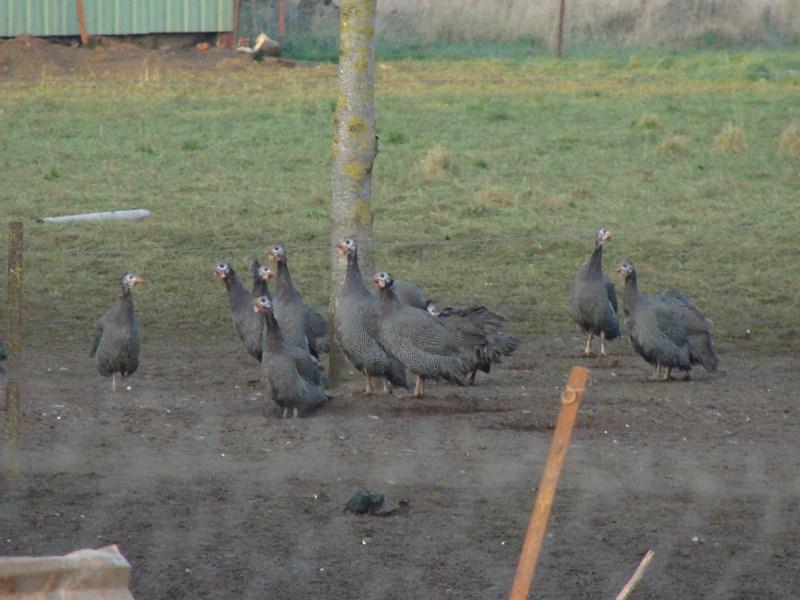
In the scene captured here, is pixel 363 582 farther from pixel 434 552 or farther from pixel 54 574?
pixel 54 574

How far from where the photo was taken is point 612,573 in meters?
5.63

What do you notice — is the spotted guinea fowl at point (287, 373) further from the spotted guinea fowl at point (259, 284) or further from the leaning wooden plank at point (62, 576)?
the leaning wooden plank at point (62, 576)

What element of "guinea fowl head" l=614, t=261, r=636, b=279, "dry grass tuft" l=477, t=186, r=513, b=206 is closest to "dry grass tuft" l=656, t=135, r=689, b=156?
"dry grass tuft" l=477, t=186, r=513, b=206

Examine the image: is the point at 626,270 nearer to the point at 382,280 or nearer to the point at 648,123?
the point at 382,280

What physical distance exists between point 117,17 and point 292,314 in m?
19.7

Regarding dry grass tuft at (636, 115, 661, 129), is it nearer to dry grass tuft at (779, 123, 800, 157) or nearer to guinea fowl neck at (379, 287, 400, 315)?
dry grass tuft at (779, 123, 800, 157)

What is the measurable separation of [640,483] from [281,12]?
80.7 feet

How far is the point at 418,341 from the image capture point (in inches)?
342

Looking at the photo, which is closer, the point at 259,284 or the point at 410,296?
the point at 259,284

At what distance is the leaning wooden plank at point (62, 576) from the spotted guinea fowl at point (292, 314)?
5.95m

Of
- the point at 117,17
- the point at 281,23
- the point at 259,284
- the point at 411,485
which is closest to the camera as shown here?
the point at 411,485

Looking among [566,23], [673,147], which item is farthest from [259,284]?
[566,23]

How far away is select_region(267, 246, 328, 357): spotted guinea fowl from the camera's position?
30.3ft

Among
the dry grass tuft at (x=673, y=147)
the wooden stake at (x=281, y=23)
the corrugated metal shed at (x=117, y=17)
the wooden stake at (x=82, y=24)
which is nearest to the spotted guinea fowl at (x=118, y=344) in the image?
the dry grass tuft at (x=673, y=147)
